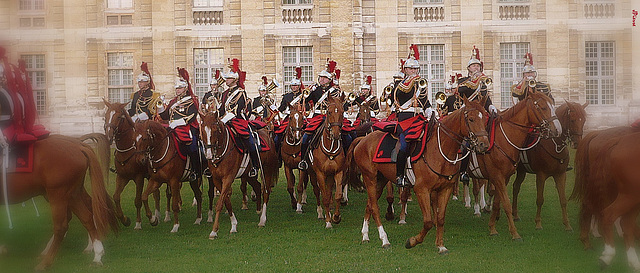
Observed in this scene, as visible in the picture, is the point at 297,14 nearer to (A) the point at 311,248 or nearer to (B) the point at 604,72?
(B) the point at 604,72

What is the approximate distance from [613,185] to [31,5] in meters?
7.64

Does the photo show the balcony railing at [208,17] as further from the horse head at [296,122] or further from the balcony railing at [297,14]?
the horse head at [296,122]

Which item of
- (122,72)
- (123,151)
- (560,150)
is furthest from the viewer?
(122,72)

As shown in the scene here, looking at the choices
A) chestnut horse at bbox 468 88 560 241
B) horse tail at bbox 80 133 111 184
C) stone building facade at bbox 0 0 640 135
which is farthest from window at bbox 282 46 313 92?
chestnut horse at bbox 468 88 560 241

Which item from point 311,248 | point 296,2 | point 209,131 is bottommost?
point 311,248

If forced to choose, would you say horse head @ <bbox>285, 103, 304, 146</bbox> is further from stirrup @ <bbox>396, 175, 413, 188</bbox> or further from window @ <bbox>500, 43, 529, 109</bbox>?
window @ <bbox>500, 43, 529, 109</bbox>

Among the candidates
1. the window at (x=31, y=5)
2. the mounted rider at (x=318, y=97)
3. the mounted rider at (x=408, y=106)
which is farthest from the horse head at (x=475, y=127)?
the window at (x=31, y=5)

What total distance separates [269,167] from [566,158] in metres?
6.29

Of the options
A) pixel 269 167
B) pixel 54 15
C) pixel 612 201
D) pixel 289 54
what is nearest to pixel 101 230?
pixel 269 167

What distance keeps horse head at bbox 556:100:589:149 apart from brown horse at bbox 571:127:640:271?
76.9 inches

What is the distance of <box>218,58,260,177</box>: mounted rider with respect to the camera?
41.6 feet

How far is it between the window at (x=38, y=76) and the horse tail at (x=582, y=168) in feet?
25.8

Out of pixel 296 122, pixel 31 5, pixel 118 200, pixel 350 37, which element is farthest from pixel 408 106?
pixel 350 37

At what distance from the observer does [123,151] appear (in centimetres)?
1225
